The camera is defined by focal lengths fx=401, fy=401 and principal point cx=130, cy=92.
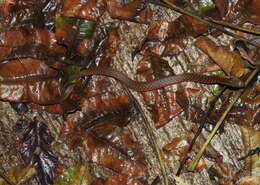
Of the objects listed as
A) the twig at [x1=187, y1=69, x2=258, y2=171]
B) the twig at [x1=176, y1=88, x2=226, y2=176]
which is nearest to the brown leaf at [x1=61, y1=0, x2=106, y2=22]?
the twig at [x1=176, y1=88, x2=226, y2=176]

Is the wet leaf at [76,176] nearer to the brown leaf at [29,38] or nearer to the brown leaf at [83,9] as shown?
the brown leaf at [29,38]

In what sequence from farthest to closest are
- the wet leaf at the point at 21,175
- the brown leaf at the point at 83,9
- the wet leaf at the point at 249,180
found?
the wet leaf at the point at 21,175 → the brown leaf at the point at 83,9 → the wet leaf at the point at 249,180

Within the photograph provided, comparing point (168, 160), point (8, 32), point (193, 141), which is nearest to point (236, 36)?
point (193, 141)

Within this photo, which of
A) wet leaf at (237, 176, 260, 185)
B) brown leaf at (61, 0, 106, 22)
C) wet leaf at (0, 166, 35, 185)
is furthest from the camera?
wet leaf at (0, 166, 35, 185)

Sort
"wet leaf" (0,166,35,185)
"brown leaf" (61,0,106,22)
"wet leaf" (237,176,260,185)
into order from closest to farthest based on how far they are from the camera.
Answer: "wet leaf" (237,176,260,185), "brown leaf" (61,0,106,22), "wet leaf" (0,166,35,185)

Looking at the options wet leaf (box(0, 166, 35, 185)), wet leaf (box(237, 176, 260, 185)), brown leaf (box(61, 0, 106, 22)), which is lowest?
wet leaf (box(237, 176, 260, 185))

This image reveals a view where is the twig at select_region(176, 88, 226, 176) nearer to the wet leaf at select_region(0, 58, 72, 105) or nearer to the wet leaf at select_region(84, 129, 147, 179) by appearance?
the wet leaf at select_region(84, 129, 147, 179)

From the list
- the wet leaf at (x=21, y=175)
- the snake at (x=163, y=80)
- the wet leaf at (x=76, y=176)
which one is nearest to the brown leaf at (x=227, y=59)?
the snake at (x=163, y=80)
